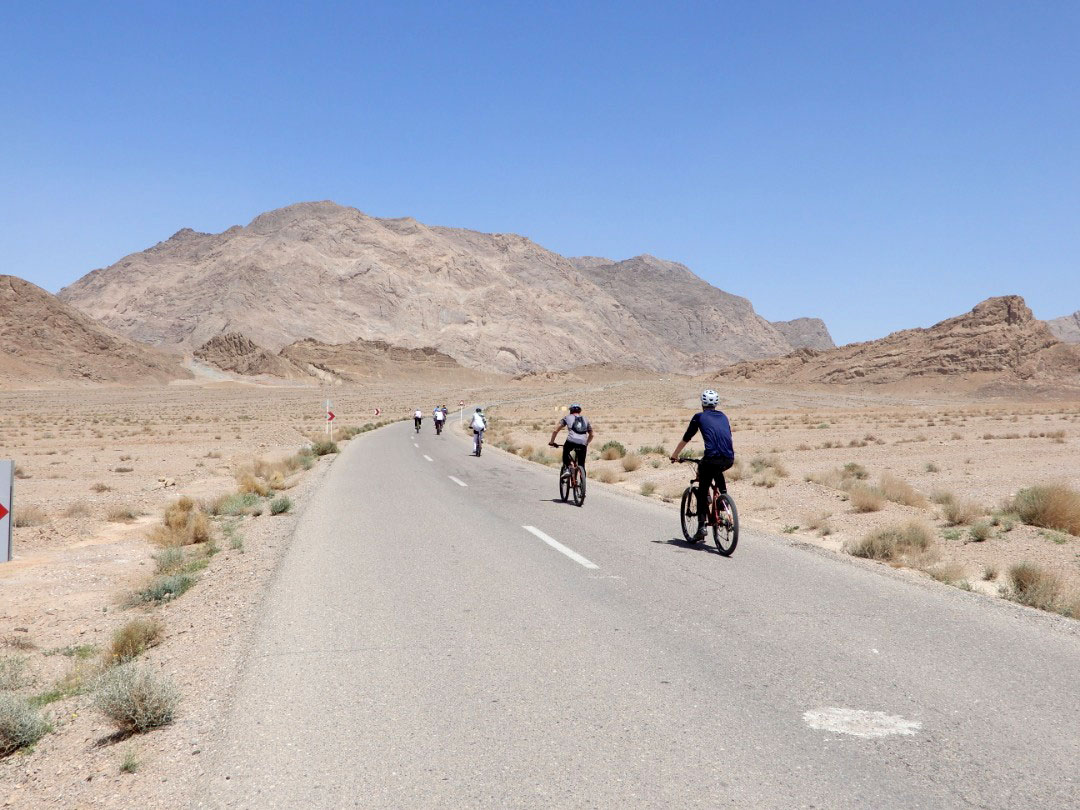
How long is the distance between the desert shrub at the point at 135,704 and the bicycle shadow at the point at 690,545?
6.57 m

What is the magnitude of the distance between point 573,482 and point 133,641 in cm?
918

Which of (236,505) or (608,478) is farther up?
(608,478)

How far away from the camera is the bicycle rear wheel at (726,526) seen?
9500 millimetres

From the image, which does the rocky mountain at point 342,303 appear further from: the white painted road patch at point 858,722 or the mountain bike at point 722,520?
the white painted road patch at point 858,722

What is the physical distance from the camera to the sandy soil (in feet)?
14.8

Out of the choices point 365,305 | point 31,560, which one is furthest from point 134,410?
point 365,305

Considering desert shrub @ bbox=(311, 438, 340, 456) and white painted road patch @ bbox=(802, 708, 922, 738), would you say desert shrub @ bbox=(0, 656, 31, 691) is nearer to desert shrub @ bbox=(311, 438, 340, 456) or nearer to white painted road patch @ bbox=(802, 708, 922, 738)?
white painted road patch @ bbox=(802, 708, 922, 738)

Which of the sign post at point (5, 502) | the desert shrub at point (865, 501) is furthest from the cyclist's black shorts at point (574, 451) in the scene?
the sign post at point (5, 502)

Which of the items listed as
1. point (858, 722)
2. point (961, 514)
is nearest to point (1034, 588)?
point (858, 722)

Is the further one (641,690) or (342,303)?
(342,303)

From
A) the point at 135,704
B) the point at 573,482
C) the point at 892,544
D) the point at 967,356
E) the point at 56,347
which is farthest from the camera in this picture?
the point at 967,356

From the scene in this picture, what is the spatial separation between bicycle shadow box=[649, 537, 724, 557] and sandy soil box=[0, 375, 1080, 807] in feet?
7.09

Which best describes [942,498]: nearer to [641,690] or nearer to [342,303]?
[641,690]

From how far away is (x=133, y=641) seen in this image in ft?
20.9
